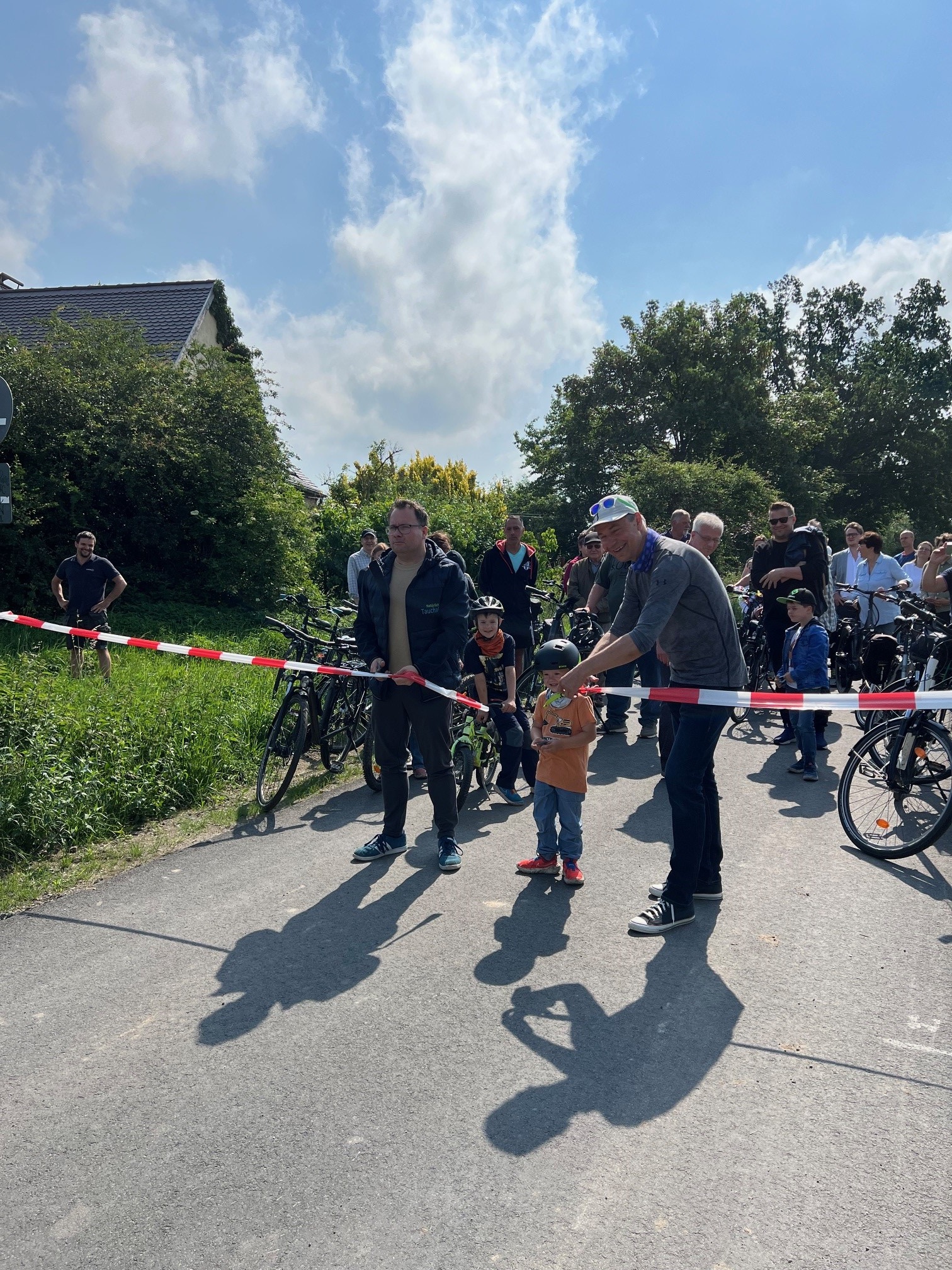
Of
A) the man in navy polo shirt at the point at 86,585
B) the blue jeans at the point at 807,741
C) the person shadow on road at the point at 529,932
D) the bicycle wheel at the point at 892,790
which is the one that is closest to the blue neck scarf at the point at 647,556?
the person shadow on road at the point at 529,932

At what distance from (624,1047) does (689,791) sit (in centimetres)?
143

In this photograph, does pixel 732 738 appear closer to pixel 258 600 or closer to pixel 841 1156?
pixel 841 1156

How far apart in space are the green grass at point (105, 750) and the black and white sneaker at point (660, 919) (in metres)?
3.16

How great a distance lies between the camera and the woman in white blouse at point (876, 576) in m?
10.5

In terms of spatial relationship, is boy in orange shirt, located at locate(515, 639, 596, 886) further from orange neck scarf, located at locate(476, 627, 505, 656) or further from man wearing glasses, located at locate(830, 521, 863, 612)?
man wearing glasses, located at locate(830, 521, 863, 612)

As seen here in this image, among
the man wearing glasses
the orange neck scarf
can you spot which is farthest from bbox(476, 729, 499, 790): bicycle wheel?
the man wearing glasses

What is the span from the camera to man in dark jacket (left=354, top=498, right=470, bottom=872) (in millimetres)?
5305

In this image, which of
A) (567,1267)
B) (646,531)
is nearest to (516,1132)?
(567,1267)

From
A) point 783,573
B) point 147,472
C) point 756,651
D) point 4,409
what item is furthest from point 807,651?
point 147,472

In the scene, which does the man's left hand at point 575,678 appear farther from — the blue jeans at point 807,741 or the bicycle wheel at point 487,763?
the blue jeans at point 807,741

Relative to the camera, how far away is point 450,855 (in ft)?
17.3

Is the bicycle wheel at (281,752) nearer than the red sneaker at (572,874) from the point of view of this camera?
No

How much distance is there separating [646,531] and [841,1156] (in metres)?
2.88

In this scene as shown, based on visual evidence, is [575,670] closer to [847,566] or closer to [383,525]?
[847,566]
